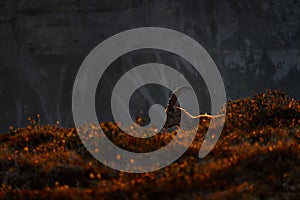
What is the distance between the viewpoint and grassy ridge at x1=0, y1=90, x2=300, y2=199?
5.41 m

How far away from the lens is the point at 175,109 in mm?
11781

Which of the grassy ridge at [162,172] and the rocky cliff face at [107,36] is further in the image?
the rocky cliff face at [107,36]

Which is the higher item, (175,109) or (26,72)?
(26,72)

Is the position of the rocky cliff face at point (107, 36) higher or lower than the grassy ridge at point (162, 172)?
higher

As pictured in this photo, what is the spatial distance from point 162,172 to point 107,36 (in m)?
81.8

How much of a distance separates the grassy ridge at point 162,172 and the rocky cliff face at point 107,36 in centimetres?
6817

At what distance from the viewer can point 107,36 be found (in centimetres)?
8669

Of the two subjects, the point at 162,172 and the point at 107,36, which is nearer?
the point at 162,172

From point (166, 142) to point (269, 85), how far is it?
278 ft

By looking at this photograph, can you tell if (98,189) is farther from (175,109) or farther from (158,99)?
(158,99)

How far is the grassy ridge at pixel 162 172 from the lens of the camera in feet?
17.7

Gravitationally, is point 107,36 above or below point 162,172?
above

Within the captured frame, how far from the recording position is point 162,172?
6.05 metres

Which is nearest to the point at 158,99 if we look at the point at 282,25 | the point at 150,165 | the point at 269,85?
the point at 269,85
